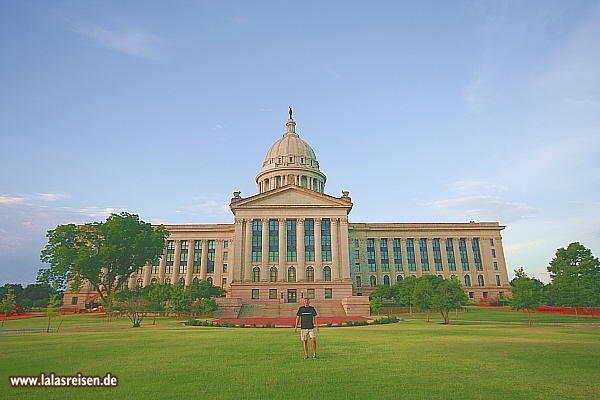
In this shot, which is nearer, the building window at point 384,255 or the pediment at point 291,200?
the pediment at point 291,200

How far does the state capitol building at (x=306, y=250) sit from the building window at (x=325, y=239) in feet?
0.61

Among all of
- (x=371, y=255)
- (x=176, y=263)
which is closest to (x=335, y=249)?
(x=371, y=255)

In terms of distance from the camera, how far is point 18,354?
1555cm

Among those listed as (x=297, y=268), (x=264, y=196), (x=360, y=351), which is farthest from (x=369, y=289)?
(x=360, y=351)

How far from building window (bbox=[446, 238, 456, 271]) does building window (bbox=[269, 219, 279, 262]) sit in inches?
1592

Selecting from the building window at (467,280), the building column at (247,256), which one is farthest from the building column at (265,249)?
the building window at (467,280)

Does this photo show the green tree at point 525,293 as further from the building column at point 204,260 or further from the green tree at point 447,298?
the building column at point 204,260

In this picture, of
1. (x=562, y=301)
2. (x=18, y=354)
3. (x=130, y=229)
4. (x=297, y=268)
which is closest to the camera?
(x=18, y=354)

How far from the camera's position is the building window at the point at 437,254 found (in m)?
84.1

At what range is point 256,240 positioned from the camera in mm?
70625

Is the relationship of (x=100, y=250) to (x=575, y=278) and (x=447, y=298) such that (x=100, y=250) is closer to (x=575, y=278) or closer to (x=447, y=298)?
(x=447, y=298)

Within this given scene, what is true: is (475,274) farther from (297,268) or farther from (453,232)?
(297,268)

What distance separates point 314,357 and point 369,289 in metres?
70.8

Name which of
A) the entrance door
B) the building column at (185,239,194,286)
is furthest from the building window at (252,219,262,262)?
the building column at (185,239,194,286)
